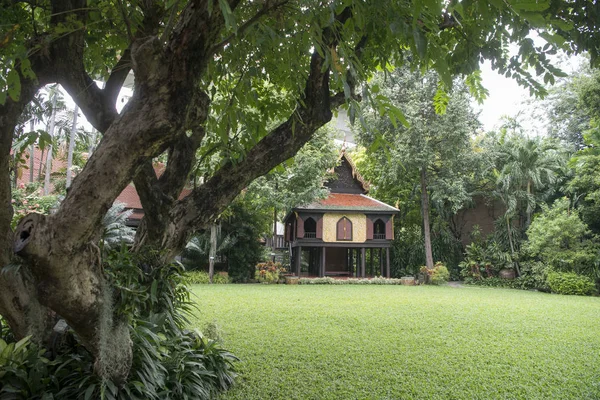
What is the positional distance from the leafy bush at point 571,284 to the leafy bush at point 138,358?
13046mm

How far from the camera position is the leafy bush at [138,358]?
248cm

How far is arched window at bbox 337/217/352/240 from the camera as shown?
54.4ft

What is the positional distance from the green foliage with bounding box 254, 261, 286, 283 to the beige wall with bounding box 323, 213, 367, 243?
2.50 m

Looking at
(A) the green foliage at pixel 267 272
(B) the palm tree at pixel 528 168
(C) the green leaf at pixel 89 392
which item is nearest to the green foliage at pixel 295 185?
(A) the green foliage at pixel 267 272

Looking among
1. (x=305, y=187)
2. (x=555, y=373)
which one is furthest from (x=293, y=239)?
(x=555, y=373)

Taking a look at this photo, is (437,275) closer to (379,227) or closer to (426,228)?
(426,228)

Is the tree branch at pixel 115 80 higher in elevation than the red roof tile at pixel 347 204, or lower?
lower

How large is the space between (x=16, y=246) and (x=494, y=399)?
3.37 meters

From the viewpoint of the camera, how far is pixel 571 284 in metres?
12.8

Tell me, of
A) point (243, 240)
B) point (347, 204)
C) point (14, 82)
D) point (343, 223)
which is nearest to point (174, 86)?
point (14, 82)

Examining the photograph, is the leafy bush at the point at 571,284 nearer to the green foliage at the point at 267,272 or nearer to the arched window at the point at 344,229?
the arched window at the point at 344,229

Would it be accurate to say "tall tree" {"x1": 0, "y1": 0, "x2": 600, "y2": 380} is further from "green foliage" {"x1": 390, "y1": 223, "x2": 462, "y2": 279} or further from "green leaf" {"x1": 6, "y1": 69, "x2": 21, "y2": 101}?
"green foliage" {"x1": 390, "y1": 223, "x2": 462, "y2": 279}

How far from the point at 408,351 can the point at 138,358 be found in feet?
9.97

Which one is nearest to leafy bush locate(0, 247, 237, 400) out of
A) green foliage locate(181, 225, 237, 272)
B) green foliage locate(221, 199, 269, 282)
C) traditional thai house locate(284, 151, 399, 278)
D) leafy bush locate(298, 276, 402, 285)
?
green foliage locate(181, 225, 237, 272)
